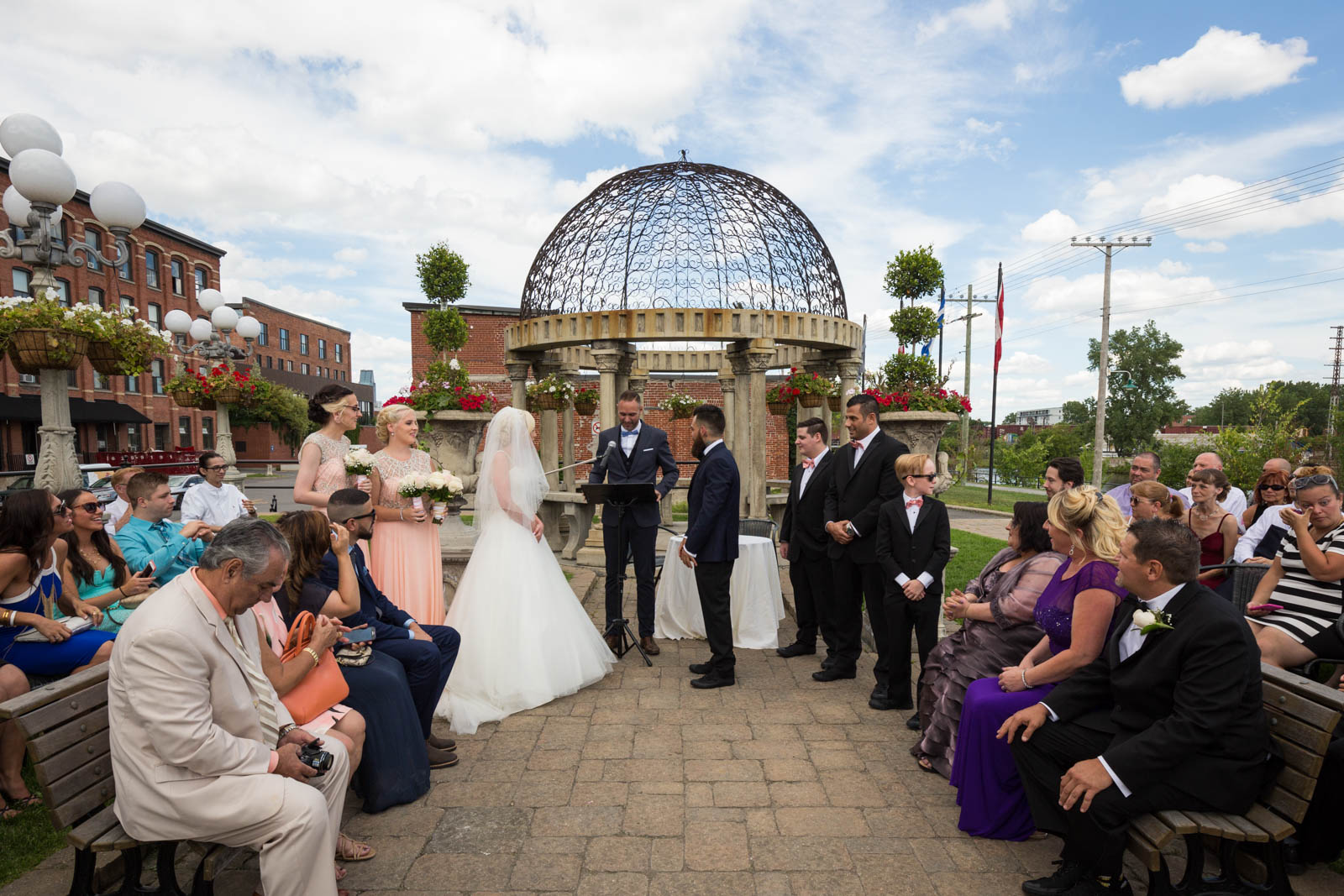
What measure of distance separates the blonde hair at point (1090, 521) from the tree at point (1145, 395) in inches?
2226

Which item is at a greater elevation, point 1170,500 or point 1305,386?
point 1305,386

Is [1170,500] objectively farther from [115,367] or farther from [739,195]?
[115,367]

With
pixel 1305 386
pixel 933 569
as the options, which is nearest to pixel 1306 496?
pixel 933 569

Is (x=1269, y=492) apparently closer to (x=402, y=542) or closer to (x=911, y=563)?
(x=911, y=563)

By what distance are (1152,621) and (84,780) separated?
13.9ft

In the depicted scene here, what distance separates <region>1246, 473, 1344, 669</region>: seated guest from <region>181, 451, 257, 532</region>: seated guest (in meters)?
7.51

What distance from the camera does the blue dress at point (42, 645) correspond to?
379cm

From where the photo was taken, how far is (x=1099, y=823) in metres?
2.84

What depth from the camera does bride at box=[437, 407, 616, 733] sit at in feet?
16.3

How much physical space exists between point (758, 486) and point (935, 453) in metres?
2.46

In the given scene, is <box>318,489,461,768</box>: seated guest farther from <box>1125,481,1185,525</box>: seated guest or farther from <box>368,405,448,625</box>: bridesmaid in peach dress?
<box>1125,481,1185,525</box>: seated guest

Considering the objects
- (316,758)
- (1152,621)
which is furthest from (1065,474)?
(316,758)

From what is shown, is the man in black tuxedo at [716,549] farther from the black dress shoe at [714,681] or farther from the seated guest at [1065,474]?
the seated guest at [1065,474]

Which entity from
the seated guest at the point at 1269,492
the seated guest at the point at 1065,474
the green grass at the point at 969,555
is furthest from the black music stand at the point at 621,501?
the green grass at the point at 969,555
